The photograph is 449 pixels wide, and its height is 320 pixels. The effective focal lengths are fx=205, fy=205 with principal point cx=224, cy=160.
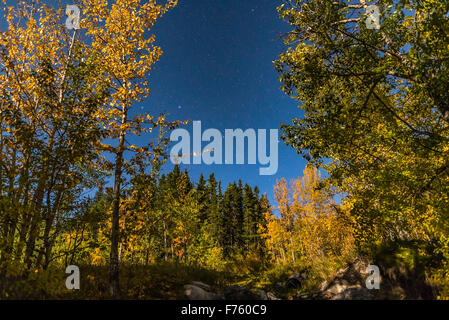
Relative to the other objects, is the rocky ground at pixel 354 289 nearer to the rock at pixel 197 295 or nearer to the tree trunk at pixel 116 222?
the rock at pixel 197 295

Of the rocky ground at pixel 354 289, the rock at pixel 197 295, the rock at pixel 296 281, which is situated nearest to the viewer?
the rocky ground at pixel 354 289

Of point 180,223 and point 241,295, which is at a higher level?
point 180,223

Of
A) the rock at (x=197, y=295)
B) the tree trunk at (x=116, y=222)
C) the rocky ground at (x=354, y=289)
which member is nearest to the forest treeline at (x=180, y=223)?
the tree trunk at (x=116, y=222)

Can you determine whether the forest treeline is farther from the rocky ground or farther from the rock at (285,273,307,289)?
the rock at (285,273,307,289)

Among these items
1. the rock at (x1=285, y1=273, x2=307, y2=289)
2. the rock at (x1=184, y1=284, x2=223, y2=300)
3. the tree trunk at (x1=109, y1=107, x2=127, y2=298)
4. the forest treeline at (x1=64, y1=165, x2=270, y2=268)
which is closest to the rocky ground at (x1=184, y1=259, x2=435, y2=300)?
the rock at (x1=184, y1=284, x2=223, y2=300)

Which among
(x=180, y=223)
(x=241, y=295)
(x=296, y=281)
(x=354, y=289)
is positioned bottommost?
(x=296, y=281)

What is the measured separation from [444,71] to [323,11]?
3.06 metres

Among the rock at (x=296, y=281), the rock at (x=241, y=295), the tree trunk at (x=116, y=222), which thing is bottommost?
the rock at (x=296, y=281)

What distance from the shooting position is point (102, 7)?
7809 millimetres

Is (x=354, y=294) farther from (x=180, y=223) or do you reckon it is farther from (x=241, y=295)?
(x=180, y=223)

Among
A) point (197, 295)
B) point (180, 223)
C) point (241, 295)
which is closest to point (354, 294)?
point (241, 295)

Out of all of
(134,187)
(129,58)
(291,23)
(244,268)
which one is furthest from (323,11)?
(244,268)

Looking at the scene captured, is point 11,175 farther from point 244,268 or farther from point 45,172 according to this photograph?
point 244,268
